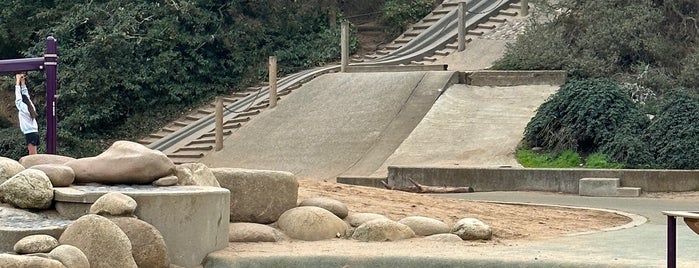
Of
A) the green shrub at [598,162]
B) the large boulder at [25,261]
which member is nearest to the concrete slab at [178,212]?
the large boulder at [25,261]

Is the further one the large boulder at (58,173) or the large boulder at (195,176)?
the large boulder at (195,176)

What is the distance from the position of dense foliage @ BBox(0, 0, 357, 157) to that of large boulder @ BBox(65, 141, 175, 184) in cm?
1994

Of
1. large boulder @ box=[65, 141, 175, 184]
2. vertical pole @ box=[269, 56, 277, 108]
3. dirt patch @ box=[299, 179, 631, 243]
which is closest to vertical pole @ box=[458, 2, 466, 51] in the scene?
vertical pole @ box=[269, 56, 277, 108]

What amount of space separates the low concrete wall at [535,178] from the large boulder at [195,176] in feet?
29.9

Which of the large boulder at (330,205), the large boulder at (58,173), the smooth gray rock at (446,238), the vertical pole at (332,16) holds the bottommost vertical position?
the smooth gray rock at (446,238)

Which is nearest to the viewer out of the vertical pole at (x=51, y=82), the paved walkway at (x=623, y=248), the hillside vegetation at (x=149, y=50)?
the paved walkway at (x=623, y=248)

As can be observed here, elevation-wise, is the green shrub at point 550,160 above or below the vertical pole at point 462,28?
below

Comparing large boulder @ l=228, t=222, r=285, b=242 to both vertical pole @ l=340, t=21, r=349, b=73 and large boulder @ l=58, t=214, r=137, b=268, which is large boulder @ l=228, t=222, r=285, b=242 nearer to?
large boulder @ l=58, t=214, r=137, b=268

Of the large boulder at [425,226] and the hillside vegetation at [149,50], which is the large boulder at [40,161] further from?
the hillside vegetation at [149,50]

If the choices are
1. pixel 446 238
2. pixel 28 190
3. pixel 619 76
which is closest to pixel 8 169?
pixel 28 190

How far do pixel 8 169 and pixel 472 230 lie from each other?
518 centimetres

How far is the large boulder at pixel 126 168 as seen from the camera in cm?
1434

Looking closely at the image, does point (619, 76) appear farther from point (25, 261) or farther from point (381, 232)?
point (25, 261)

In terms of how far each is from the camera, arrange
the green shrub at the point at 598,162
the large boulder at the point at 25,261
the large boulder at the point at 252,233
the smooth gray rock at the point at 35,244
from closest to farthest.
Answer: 1. the large boulder at the point at 25,261
2. the smooth gray rock at the point at 35,244
3. the large boulder at the point at 252,233
4. the green shrub at the point at 598,162
